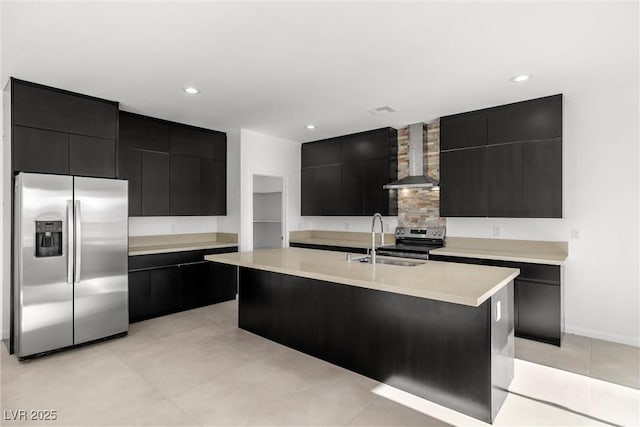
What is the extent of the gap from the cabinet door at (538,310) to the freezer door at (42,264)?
14.8 ft

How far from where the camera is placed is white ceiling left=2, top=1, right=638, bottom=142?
215 centimetres

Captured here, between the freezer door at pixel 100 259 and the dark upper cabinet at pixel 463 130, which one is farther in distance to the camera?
the dark upper cabinet at pixel 463 130

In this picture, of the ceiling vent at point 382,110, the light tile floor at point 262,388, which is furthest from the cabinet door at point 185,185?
the ceiling vent at point 382,110

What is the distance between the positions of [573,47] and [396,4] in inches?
60.6

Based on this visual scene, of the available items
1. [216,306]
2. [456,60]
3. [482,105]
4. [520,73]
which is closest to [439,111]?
[482,105]

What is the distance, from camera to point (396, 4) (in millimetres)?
2068

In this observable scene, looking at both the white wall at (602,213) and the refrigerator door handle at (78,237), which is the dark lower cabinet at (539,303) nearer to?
the white wall at (602,213)

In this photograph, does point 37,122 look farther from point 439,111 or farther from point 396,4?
point 439,111

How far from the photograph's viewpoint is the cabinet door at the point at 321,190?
5.67 meters

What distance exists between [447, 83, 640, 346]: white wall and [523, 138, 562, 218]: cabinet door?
0.27 metres

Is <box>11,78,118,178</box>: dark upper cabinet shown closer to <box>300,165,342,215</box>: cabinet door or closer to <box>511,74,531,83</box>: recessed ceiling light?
<box>300,165,342,215</box>: cabinet door

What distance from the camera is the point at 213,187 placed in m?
5.29

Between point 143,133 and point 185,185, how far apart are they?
0.87m

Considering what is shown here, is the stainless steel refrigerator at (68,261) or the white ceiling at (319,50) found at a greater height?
the white ceiling at (319,50)
